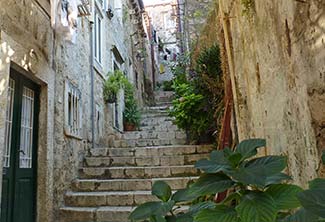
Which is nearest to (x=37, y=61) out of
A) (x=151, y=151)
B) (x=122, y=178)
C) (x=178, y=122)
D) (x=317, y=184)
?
(x=122, y=178)

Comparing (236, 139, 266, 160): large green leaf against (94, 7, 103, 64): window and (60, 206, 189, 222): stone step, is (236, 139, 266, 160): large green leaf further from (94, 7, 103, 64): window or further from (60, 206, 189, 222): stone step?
(94, 7, 103, 64): window

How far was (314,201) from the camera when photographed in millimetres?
642

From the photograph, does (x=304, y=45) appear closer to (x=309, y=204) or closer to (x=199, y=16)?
(x=309, y=204)

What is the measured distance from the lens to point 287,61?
4.56ft

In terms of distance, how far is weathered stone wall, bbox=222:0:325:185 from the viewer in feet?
3.68

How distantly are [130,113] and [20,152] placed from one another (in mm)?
5117

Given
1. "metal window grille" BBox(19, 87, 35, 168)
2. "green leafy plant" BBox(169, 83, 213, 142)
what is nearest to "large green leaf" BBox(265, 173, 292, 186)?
"metal window grille" BBox(19, 87, 35, 168)

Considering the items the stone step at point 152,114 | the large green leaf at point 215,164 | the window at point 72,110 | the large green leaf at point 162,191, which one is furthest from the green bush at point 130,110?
the large green leaf at point 215,164

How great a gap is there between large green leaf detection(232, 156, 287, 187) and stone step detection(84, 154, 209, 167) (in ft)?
11.7

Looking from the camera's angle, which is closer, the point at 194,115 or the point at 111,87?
the point at 194,115

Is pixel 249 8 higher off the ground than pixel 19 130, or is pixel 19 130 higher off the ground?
pixel 249 8

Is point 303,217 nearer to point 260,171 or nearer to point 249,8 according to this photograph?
point 260,171

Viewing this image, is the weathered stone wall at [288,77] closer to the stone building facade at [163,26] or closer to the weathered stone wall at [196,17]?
the weathered stone wall at [196,17]

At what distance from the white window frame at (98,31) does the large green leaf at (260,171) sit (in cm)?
550
